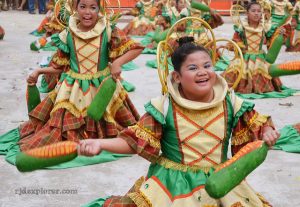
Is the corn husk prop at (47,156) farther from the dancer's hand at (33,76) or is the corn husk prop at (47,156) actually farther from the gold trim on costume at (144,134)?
the dancer's hand at (33,76)

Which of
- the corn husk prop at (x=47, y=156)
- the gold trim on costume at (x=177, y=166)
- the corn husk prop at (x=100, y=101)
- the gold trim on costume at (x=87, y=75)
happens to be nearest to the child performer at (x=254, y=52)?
the gold trim on costume at (x=87, y=75)

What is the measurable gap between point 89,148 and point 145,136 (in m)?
0.38

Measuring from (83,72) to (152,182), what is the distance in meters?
2.18

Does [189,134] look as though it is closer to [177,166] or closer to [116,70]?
[177,166]

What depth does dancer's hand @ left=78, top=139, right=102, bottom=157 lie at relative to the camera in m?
2.46

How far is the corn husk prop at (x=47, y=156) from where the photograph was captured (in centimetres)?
240

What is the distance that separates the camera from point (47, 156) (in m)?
2.40

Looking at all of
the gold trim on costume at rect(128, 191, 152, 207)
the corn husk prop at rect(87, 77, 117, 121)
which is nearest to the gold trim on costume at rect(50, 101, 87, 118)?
the corn husk prop at rect(87, 77, 117, 121)

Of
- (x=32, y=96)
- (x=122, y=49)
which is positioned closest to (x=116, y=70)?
(x=122, y=49)

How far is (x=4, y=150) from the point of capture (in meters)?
4.79

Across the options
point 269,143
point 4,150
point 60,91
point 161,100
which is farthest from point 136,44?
point 269,143

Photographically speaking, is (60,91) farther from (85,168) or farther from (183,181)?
(183,181)

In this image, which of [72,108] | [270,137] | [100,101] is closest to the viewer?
[270,137]

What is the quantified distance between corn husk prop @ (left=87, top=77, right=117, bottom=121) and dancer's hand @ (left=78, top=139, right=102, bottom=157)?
80cm
